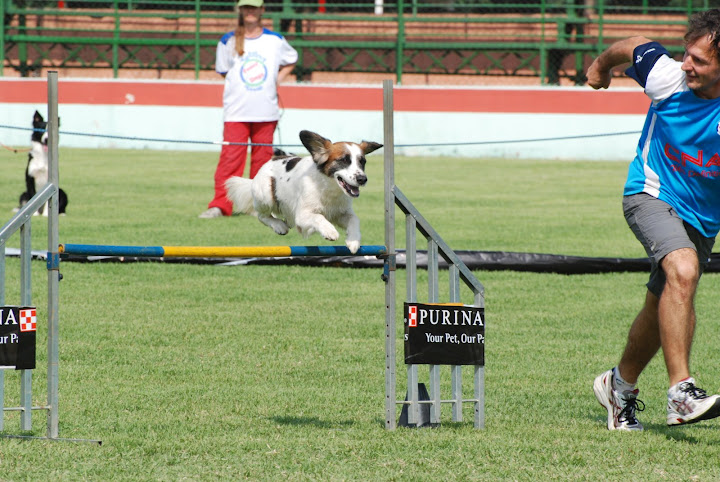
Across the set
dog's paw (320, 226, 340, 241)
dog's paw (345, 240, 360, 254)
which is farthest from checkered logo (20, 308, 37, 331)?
dog's paw (320, 226, 340, 241)

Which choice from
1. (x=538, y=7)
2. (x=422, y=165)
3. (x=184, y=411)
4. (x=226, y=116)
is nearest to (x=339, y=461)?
(x=184, y=411)

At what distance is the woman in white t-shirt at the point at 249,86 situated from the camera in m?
10.8

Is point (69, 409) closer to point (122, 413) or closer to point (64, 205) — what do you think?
point (122, 413)

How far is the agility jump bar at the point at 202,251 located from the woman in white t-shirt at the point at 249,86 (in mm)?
6465

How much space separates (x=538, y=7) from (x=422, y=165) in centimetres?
645

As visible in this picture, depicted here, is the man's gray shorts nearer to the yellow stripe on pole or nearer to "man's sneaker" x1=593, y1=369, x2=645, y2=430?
"man's sneaker" x1=593, y1=369, x2=645, y2=430

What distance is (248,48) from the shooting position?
11.0 m

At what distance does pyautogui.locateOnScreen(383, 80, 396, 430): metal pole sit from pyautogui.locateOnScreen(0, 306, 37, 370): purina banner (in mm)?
1376

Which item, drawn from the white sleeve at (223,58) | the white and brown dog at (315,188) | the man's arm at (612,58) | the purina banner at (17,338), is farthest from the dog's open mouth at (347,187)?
the white sleeve at (223,58)

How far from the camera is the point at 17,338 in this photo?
3846 millimetres

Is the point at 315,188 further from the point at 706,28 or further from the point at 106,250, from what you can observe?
the point at 706,28

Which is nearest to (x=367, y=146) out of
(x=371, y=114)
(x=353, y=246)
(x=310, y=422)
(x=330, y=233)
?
(x=330, y=233)

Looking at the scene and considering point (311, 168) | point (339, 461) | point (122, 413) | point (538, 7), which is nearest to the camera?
point (339, 461)

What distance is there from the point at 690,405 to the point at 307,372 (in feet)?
6.75
